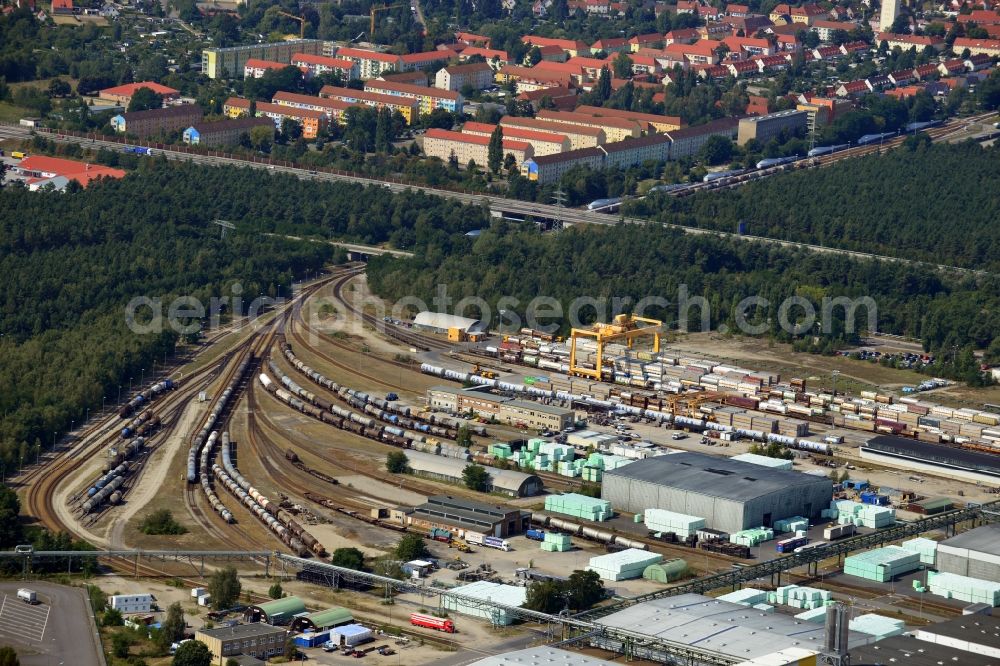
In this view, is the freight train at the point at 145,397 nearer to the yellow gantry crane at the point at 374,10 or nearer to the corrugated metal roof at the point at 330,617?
the corrugated metal roof at the point at 330,617

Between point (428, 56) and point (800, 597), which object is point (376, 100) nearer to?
point (428, 56)

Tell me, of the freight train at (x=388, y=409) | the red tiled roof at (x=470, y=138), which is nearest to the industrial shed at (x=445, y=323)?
the freight train at (x=388, y=409)

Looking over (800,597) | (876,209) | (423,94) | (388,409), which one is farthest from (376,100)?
(800,597)

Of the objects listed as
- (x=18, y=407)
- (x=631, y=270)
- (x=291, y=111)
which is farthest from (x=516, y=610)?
(x=291, y=111)

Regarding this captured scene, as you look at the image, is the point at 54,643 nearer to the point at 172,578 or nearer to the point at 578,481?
the point at 172,578

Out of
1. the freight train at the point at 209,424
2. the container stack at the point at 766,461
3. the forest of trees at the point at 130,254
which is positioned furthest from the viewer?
the forest of trees at the point at 130,254

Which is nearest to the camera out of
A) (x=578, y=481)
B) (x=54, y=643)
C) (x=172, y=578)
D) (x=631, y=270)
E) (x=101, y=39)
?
(x=54, y=643)

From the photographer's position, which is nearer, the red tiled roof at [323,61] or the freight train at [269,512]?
the freight train at [269,512]

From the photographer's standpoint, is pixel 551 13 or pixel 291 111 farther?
pixel 551 13
